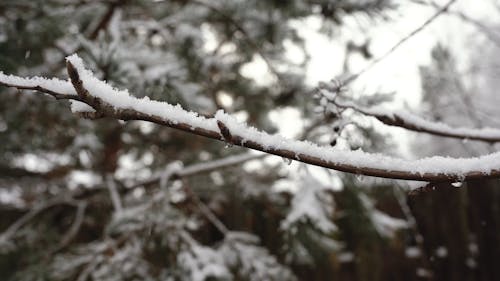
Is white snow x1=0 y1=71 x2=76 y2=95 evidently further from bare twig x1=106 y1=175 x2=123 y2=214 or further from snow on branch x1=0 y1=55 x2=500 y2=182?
bare twig x1=106 y1=175 x2=123 y2=214

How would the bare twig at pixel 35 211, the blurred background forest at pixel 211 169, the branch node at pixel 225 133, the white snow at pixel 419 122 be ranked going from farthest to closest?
the bare twig at pixel 35 211, the blurred background forest at pixel 211 169, the white snow at pixel 419 122, the branch node at pixel 225 133

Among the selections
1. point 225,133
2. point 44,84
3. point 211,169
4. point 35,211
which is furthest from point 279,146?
point 35,211

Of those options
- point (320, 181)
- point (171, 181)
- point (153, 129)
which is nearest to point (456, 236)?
point (320, 181)

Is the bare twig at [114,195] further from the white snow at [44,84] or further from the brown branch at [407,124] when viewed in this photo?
the white snow at [44,84]

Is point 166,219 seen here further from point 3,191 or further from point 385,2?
point 3,191

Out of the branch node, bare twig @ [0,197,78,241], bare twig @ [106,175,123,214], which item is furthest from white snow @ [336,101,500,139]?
bare twig @ [0,197,78,241]

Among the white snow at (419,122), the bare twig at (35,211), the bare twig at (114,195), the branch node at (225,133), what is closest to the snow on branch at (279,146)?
the branch node at (225,133)
